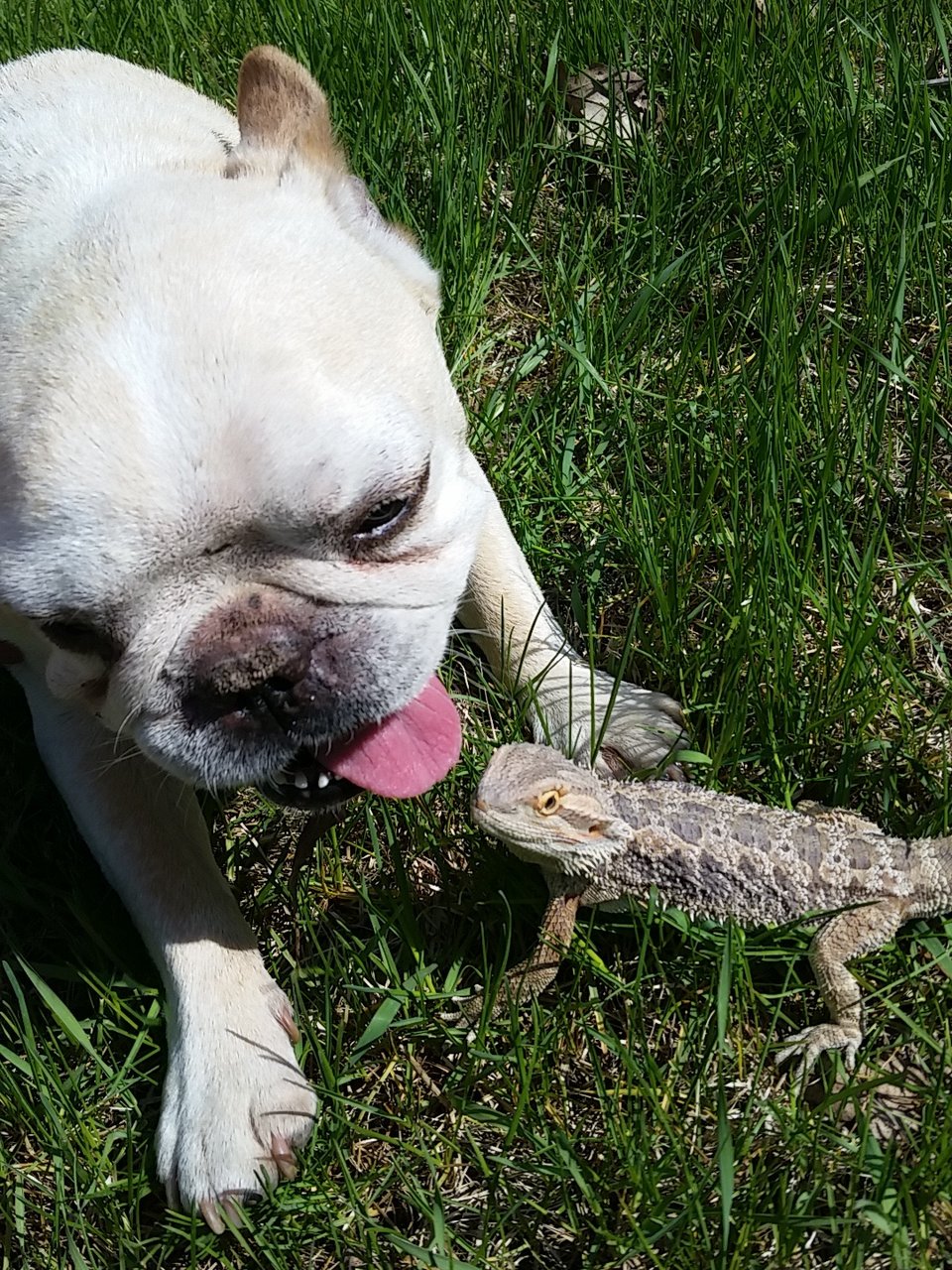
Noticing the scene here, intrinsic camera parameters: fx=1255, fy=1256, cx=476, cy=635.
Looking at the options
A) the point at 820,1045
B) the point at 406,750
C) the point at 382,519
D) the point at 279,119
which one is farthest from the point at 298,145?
the point at 820,1045

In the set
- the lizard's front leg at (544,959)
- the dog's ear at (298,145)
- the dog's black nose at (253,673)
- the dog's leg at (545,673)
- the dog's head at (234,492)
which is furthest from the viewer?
the dog's leg at (545,673)

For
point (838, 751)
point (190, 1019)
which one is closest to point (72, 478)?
point (190, 1019)

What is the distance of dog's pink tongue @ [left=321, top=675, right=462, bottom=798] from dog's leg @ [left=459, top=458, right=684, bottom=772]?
0.29 metres

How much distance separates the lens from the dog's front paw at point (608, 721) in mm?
2824

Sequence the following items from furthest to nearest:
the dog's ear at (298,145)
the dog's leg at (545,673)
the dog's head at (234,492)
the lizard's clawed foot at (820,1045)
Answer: the dog's leg at (545,673), the dog's ear at (298,145), the lizard's clawed foot at (820,1045), the dog's head at (234,492)

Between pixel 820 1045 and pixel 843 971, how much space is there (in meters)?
0.14

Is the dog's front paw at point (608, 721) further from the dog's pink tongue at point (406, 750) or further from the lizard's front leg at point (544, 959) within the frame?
the lizard's front leg at point (544, 959)

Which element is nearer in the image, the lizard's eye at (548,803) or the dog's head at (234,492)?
the dog's head at (234,492)

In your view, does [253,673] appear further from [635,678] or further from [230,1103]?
[635,678]

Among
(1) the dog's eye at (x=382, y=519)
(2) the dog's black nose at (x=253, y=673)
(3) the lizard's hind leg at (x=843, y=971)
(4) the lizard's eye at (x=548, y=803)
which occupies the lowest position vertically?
(3) the lizard's hind leg at (x=843, y=971)

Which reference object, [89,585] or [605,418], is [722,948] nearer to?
[89,585]

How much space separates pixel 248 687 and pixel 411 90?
2679 millimetres

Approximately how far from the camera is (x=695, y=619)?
305cm

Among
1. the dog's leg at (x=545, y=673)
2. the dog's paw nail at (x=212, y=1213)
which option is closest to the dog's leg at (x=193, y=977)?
the dog's paw nail at (x=212, y=1213)
